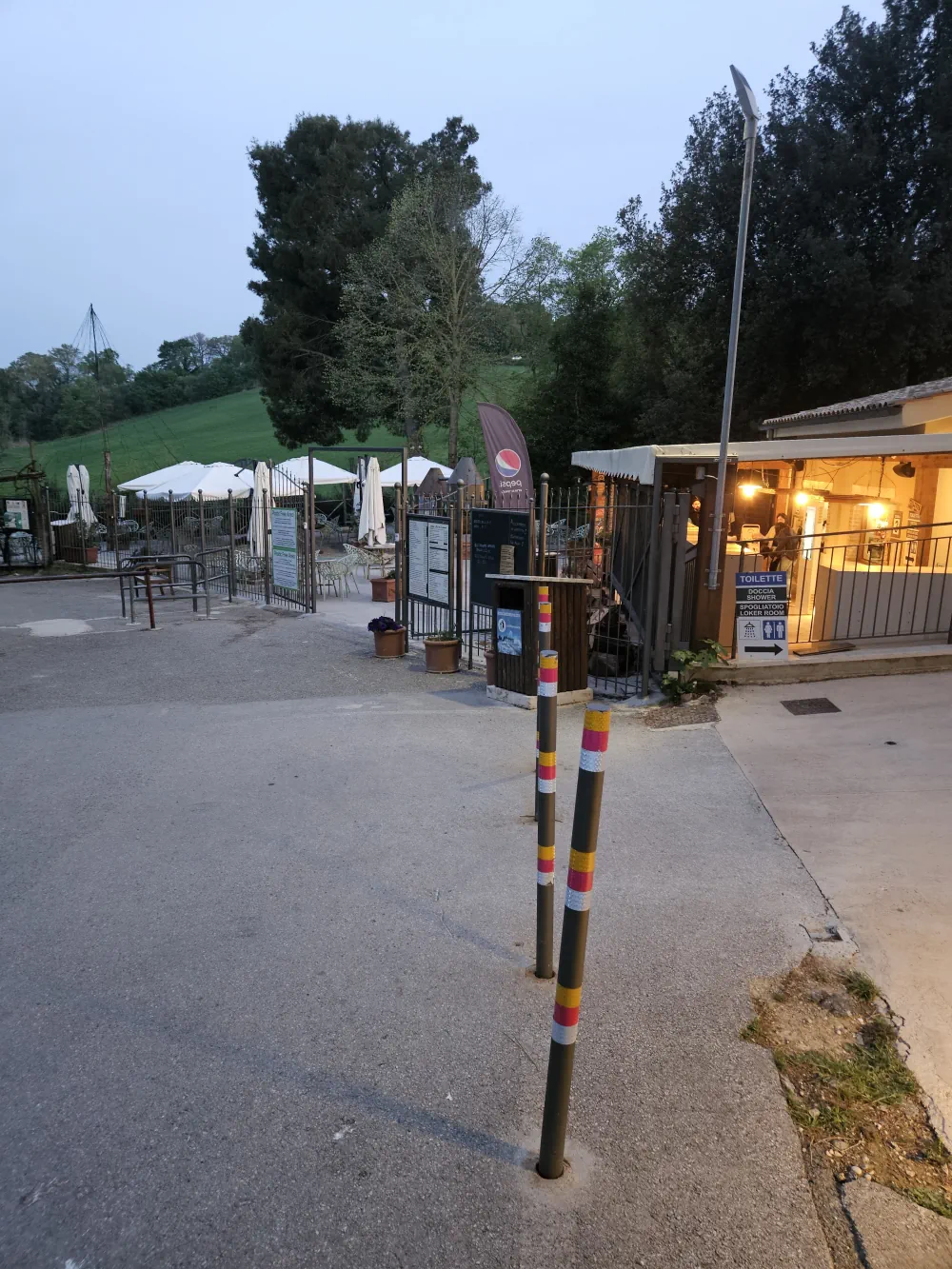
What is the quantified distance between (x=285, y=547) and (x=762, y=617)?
9.31 meters

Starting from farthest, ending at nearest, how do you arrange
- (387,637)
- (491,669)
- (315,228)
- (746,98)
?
(315,228), (387,637), (491,669), (746,98)

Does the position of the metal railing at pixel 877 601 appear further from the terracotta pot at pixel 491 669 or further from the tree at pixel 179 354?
the tree at pixel 179 354

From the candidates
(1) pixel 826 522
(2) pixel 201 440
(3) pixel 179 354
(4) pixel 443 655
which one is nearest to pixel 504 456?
(4) pixel 443 655

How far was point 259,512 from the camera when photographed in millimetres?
17094

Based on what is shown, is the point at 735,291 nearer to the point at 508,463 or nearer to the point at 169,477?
the point at 508,463

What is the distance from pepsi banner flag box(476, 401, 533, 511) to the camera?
10211mm

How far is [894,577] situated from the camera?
31.2ft

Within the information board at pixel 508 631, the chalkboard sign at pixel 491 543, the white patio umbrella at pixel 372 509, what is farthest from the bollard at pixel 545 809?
the white patio umbrella at pixel 372 509

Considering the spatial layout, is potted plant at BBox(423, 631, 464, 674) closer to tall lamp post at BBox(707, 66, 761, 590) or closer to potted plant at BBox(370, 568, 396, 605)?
tall lamp post at BBox(707, 66, 761, 590)

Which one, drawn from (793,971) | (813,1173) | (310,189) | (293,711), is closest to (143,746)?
(293,711)

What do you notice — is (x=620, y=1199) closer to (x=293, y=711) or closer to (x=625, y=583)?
(x=293, y=711)

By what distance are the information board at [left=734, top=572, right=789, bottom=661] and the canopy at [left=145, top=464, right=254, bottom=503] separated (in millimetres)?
14620

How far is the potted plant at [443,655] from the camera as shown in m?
9.94

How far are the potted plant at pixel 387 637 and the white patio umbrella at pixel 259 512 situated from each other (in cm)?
663
